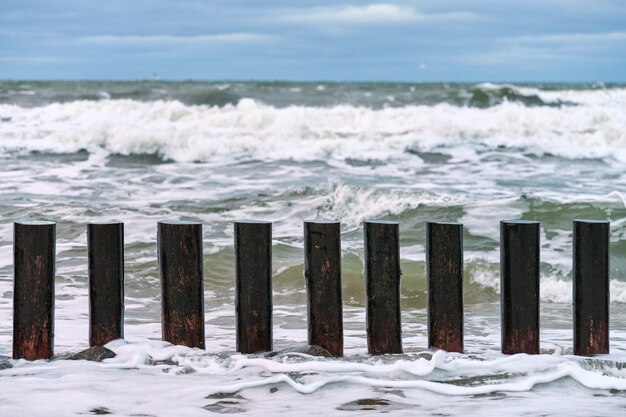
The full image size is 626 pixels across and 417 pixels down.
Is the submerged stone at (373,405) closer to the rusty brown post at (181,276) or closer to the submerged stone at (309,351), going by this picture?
the submerged stone at (309,351)

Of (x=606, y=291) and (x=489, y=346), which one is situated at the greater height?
(x=606, y=291)

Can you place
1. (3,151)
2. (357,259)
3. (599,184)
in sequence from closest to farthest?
(357,259), (599,184), (3,151)

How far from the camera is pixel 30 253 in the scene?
4.46 meters

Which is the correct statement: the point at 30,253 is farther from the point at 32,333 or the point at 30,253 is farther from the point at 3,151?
the point at 3,151

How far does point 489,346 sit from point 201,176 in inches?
430

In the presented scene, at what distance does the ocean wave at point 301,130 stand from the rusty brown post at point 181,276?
1432cm

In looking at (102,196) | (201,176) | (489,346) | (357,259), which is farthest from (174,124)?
(489,346)

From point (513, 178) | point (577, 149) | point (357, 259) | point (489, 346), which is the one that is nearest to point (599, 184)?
point (513, 178)

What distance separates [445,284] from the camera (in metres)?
4.46

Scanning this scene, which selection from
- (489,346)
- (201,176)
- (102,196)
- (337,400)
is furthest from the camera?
(201,176)

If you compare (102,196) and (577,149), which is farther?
(577,149)

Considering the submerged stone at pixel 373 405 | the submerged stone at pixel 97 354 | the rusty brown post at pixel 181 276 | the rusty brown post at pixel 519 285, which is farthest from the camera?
the submerged stone at pixel 97 354

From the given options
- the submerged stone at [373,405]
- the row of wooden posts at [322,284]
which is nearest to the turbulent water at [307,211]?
the submerged stone at [373,405]

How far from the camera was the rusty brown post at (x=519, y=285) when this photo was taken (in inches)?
173
